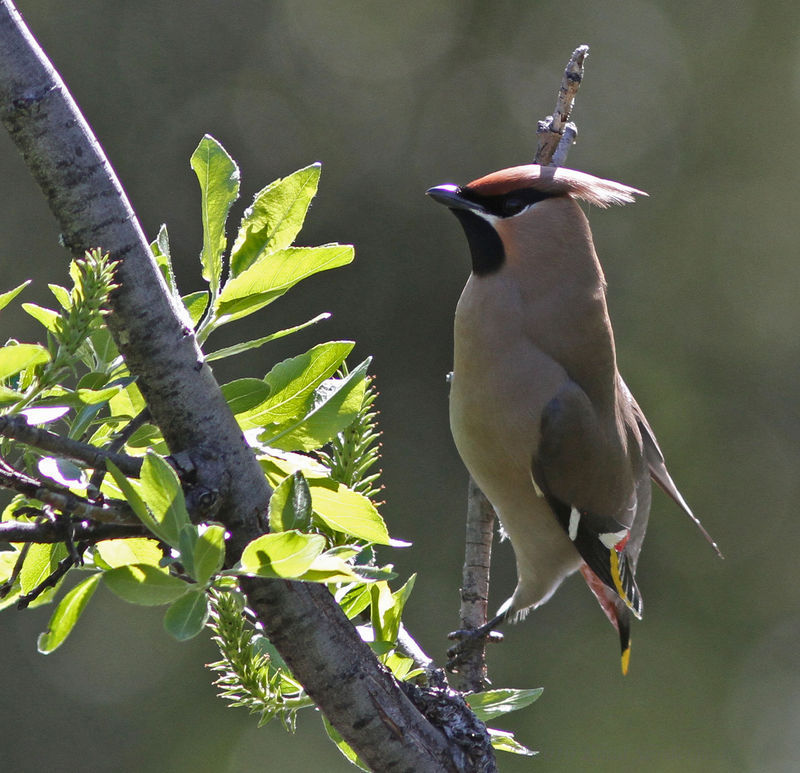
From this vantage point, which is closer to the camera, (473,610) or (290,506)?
(290,506)

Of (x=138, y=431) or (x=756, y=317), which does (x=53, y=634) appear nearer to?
(x=138, y=431)

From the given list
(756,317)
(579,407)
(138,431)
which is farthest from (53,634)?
(756,317)

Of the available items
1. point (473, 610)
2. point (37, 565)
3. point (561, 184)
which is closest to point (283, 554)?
point (37, 565)

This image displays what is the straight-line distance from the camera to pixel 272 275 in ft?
2.78

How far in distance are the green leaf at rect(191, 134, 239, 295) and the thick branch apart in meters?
0.06

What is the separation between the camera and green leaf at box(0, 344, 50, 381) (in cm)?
68

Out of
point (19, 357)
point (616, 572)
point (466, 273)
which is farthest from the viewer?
point (466, 273)

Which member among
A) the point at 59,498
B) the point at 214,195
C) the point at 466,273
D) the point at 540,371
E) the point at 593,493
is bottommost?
the point at 466,273

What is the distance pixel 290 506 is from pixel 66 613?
0.19 meters

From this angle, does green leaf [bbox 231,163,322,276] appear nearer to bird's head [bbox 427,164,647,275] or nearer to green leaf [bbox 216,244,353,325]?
green leaf [bbox 216,244,353,325]

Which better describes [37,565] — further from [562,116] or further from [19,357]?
[562,116]

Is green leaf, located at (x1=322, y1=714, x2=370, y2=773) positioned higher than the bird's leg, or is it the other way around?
green leaf, located at (x1=322, y1=714, x2=370, y2=773)

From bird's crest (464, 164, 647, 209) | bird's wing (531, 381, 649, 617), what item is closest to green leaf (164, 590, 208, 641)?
bird's crest (464, 164, 647, 209)

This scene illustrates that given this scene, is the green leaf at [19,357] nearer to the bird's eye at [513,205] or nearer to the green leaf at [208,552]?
the green leaf at [208,552]
